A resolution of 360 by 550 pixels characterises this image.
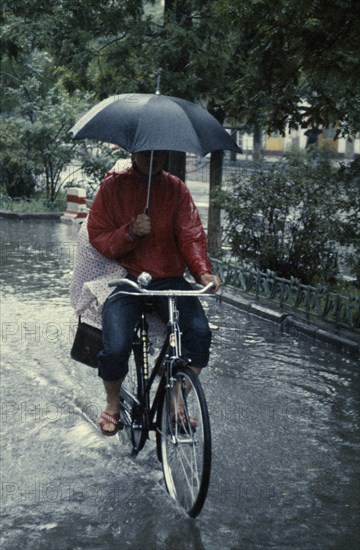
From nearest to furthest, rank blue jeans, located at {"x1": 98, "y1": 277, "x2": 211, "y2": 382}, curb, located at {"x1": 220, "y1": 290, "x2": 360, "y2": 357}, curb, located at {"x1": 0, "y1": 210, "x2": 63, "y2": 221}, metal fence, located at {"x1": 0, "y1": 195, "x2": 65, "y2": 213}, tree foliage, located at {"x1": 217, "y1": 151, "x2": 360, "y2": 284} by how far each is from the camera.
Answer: blue jeans, located at {"x1": 98, "y1": 277, "x2": 211, "y2": 382} < curb, located at {"x1": 220, "y1": 290, "x2": 360, "y2": 357} < tree foliage, located at {"x1": 217, "y1": 151, "x2": 360, "y2": 284} < curb, located at {"x1": 0, "y1": 210, "x2": 63, "y2": 221} < metal fence, located at {"x1": 0, "y1": 195, "x2": 65, "y2": 213}

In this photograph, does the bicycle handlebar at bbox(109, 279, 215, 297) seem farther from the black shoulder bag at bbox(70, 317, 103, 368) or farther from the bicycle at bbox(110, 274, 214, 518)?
the black shoulder bag at bbox(70, 317, 103, 368)

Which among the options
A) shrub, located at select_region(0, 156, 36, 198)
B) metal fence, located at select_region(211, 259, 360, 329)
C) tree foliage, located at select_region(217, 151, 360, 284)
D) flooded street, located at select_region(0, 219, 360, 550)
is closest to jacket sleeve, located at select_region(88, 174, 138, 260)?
flooded street, located at select_region(0, 219, 360, 550)

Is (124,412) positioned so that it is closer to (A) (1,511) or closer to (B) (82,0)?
(A) (1,511)

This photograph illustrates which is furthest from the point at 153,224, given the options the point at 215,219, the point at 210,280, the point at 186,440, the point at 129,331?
the point at 215,219

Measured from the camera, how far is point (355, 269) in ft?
33.2

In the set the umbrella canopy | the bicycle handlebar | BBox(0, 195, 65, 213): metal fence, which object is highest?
the umbrella canopy

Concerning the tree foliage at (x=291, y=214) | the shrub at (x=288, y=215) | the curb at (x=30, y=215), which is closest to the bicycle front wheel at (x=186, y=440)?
the tree foliage at (x=291, y=214)

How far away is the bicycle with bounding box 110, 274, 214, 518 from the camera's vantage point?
16.3 ft

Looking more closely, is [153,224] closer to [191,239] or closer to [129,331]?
[191,239]

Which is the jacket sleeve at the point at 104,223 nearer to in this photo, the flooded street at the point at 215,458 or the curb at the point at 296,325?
the flooded street at the point at 215,458

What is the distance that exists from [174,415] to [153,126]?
1516 millimetres

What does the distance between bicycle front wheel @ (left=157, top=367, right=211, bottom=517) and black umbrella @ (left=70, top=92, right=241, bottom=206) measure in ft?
3.92

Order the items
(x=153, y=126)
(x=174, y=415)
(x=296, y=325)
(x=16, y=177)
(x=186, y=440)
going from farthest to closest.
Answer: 1. (x=16, y=177)
2. (x=296, y=325)
3. (x=153, y=126)
4. (x=174, y=415)
5. (x=186, y=440)

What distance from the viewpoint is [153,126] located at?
5438 millimetres
